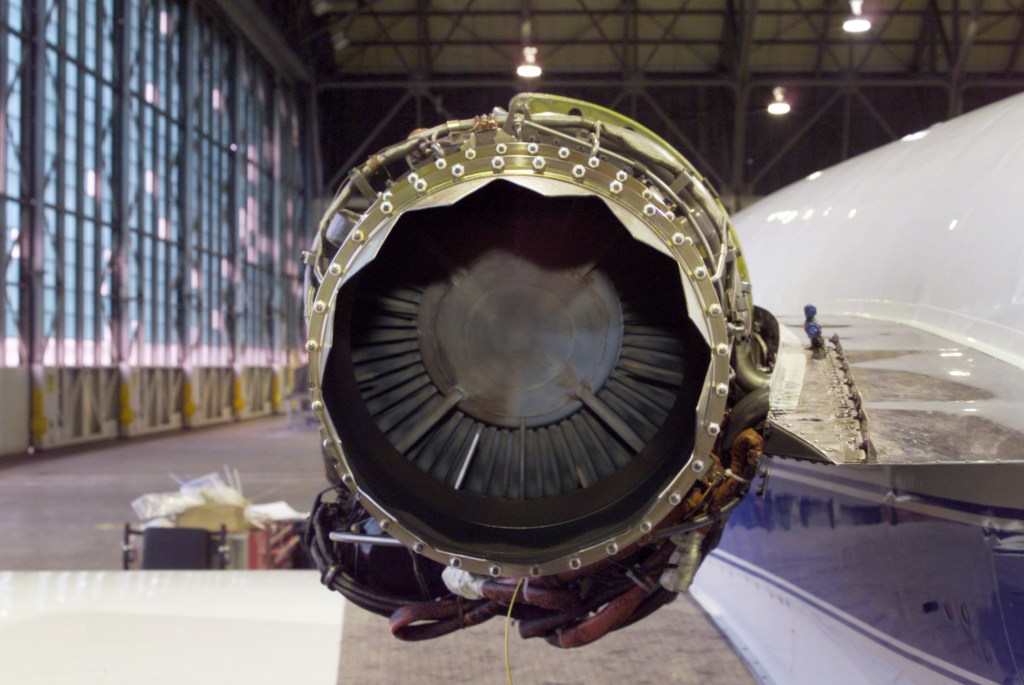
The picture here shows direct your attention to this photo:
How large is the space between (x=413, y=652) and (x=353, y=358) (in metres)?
3.08

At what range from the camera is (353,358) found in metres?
2.93

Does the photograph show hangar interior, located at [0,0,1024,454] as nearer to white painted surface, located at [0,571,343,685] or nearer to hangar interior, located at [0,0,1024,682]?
hangar interior, located at [0,0,1024,682]

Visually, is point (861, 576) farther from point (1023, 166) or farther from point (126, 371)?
point (126, 371)

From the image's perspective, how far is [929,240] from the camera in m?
4.01

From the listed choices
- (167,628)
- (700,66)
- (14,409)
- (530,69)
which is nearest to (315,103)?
(700,66)

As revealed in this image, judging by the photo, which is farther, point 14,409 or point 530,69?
point 14,409

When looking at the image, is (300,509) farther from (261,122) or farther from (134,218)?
(261,122)

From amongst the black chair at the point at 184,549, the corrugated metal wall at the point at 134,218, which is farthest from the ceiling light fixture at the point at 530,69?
the corrugated metal wall at the point at 134,218

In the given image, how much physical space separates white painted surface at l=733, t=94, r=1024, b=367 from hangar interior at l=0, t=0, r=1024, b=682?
15.7 metres

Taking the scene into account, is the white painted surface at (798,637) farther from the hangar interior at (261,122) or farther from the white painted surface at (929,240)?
the hangar interior at (261,122)

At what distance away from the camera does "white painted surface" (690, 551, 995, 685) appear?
3750mm

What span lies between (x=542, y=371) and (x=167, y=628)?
10.5 feet

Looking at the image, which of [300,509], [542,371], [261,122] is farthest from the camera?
[261,122]

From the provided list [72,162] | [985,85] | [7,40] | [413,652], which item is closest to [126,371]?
[72,162]
